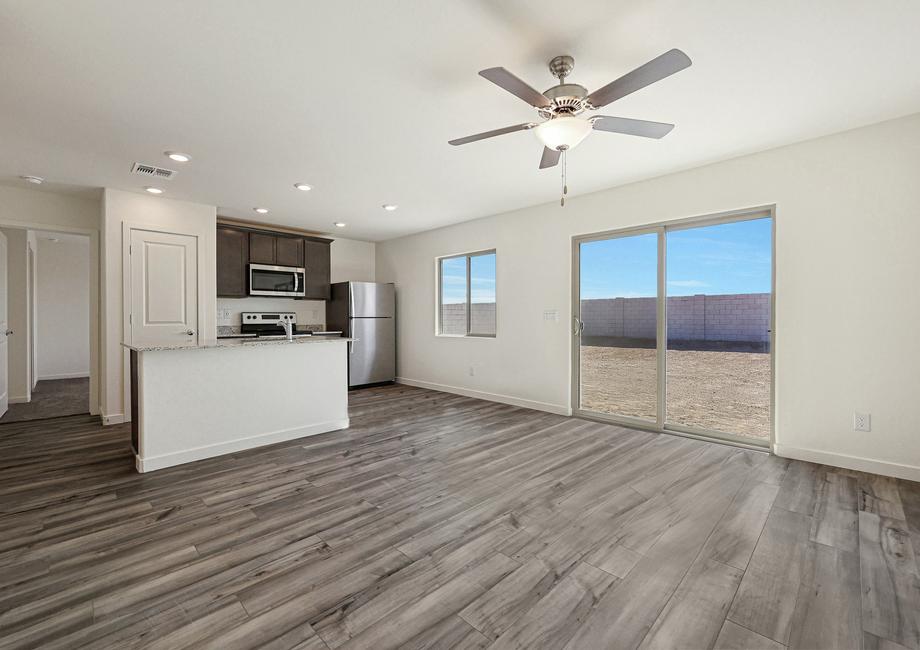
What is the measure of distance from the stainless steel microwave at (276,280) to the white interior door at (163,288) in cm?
87

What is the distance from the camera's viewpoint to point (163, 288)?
4.78 metres

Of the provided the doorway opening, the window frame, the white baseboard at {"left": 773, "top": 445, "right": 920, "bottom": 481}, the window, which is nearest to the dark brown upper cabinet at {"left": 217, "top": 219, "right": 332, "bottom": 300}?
the doorway opening

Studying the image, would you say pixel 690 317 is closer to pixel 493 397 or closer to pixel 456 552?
pixel 493 397

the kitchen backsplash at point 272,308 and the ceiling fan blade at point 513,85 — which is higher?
the ceiling fan blade at point 513,85

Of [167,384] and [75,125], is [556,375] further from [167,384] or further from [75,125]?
[75,125]

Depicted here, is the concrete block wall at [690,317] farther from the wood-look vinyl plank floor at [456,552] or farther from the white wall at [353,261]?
the white wall at [353,261]

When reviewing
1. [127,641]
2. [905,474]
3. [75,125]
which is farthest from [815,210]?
[75,125]

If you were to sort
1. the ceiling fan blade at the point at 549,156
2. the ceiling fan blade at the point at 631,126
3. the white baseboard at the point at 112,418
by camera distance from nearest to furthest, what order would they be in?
the ceiling fan blade at the point at 631,126
the ceiling fan blade at the point at 549,156
the white baseboard at the point at 112,418

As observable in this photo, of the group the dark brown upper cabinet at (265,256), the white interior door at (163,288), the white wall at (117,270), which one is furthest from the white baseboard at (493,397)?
the white wall at (117,270)

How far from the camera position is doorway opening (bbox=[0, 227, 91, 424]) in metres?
5.24

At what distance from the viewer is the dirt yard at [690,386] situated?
384 centimetres

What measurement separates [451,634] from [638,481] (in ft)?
6.13

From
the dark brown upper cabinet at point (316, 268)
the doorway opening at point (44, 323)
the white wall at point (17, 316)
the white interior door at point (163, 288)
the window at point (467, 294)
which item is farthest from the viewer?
the dark brown upper cabinet at point (316, 268)

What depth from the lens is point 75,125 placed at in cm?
295
